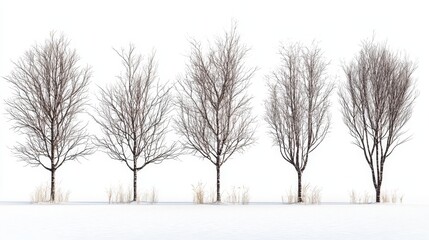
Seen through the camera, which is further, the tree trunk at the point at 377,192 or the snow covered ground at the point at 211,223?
the tree trunk at the point at 377,192

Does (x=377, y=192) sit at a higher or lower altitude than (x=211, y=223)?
higher

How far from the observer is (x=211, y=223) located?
19.2m

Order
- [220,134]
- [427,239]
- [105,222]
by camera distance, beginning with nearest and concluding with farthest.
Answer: [427,239] < [105,222] < [220,134]

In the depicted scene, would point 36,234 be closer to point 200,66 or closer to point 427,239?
point 427,239

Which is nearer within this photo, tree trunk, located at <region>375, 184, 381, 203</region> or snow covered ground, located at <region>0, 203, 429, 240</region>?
snow covered ground, located at <region>0, 203, 429, 240</region>

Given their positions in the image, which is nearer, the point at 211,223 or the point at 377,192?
the point at 211,223

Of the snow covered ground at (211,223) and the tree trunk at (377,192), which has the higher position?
the tree trunk at (377,192)

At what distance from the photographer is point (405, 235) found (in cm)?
1636

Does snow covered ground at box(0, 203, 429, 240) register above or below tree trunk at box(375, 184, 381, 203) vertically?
below

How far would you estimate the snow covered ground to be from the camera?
640 inches

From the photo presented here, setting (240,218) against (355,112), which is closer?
(240,218)

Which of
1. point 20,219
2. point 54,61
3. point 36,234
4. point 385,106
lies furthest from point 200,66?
point 36,234

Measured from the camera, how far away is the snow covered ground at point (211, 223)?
1625cm

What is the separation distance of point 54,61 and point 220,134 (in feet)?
30.9
